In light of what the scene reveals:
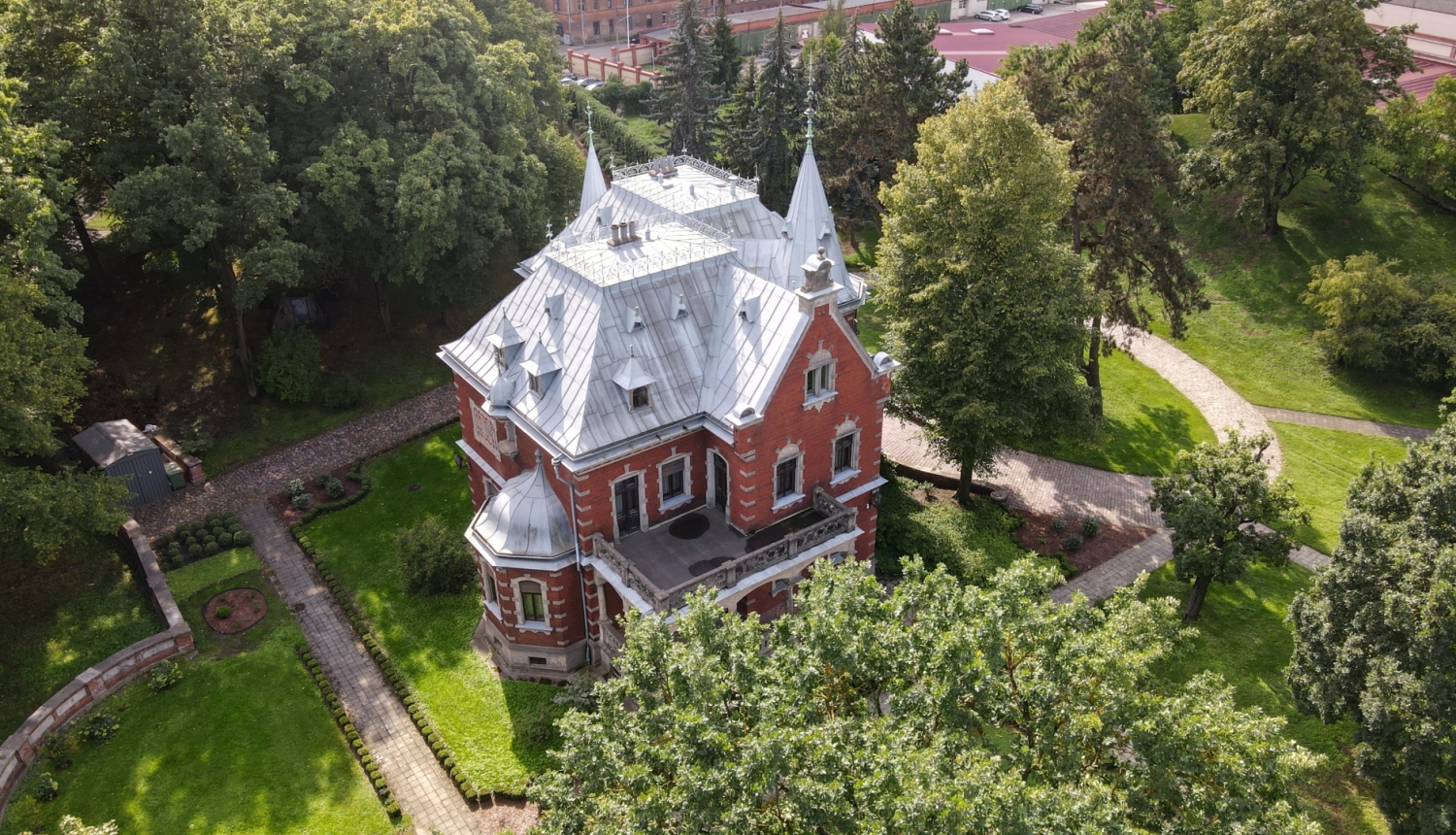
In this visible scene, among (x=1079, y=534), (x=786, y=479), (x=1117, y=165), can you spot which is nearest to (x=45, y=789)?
(x=786, y=479)

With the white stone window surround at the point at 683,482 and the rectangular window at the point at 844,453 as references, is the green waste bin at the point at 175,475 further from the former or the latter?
the rectangular window at the point at 844,453

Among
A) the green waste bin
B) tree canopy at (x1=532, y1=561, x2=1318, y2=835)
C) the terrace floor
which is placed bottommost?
the green waste bin

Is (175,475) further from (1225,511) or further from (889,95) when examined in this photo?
(889,95)

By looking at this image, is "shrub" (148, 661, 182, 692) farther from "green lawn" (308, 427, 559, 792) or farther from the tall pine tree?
the tall pine tree

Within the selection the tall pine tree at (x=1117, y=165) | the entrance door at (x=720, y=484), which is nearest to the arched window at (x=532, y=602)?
the entrance door at (x=720, y=484)


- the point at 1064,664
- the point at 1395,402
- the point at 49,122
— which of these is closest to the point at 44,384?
the point at 49,122

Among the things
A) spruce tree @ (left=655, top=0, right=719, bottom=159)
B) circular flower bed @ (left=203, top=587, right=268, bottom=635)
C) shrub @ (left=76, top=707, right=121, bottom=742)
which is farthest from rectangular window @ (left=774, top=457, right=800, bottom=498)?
spruce tree @ (left=655, top=0, right=719, bottom=159)

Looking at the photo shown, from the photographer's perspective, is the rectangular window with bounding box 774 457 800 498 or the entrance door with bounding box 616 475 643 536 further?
the rectangular window with bounding box 774 457 800 498
